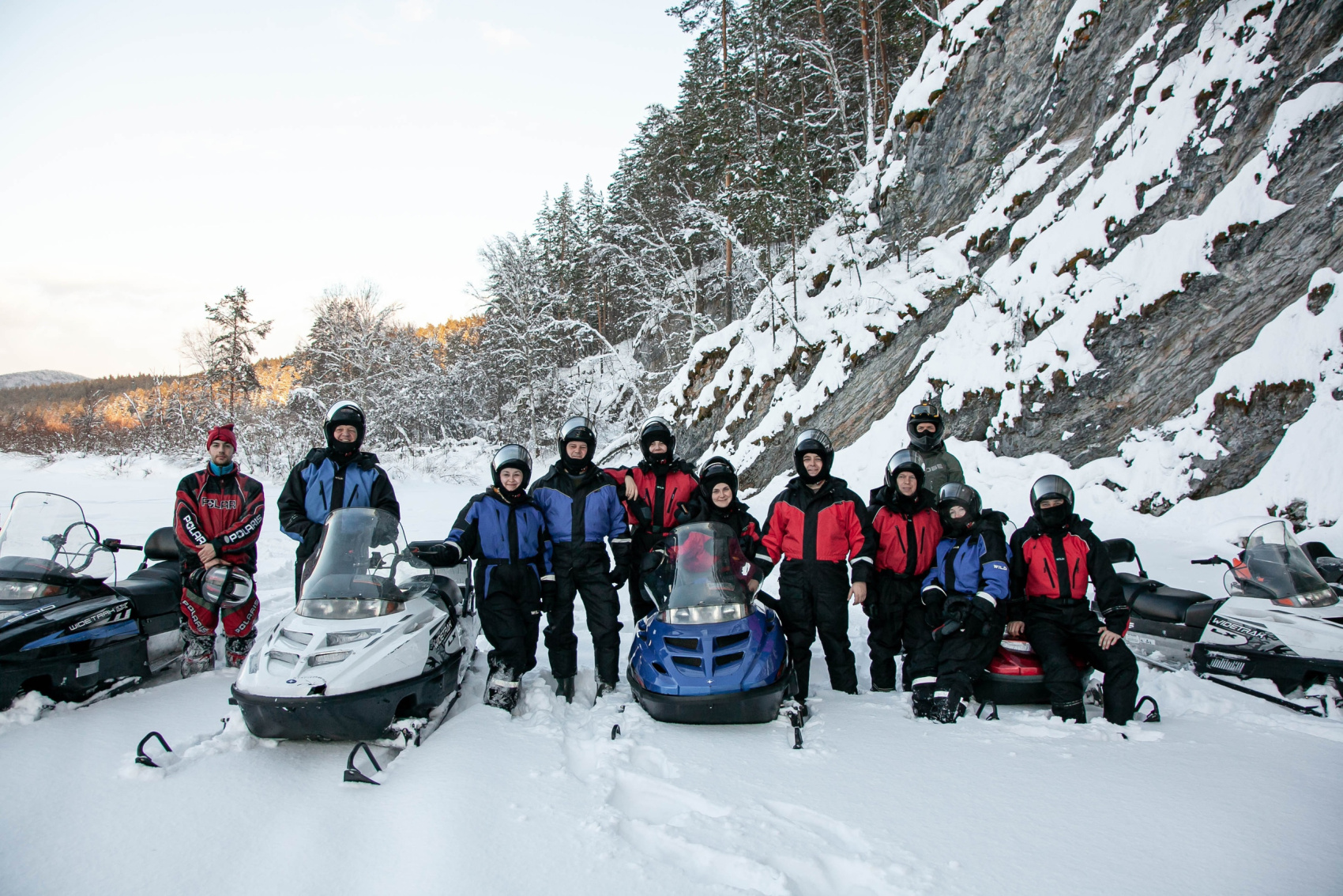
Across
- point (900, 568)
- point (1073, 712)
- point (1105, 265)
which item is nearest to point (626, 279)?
point (1105, 265)

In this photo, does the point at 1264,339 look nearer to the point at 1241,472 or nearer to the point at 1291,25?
the point at 1241,472

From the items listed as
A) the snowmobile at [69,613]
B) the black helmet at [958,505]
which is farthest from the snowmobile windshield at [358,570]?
the black helmet at [958,505]

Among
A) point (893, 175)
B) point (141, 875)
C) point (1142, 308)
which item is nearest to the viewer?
point (141, 875)

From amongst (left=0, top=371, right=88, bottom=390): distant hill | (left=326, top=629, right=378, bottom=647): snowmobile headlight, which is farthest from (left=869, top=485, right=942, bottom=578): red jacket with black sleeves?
(left=0, top=371, right=88, bottom=390): distant hill

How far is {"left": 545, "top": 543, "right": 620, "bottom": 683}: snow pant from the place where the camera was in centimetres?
456

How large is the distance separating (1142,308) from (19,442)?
124 feet

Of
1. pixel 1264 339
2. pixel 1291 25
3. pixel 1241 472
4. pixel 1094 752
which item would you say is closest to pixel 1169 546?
pixel 1241 472

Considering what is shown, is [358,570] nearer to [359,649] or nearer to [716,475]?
[359,649]

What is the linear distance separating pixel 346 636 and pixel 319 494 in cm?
175

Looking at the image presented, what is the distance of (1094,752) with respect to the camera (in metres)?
3.49

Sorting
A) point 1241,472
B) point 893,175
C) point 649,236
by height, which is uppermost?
point 649,236

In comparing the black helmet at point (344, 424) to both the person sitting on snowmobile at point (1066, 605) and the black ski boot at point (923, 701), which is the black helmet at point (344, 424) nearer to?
the black ski boot at point (923, 701)

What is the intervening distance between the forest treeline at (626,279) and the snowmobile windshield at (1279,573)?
11.0m

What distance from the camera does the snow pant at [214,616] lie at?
188 inches
